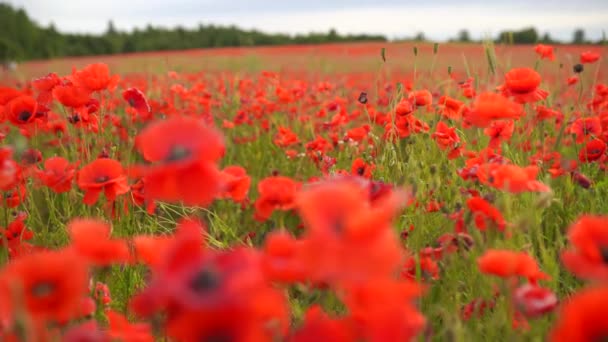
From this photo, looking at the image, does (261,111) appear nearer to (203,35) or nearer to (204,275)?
(204,275)

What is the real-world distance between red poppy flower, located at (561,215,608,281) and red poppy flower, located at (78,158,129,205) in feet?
3.22

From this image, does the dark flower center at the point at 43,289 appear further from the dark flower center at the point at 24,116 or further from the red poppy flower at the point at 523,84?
the red poppy flower at the point at 523,84

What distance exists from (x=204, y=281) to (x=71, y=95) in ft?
4.08

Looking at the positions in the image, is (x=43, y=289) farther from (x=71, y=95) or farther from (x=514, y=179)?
(x=71, y=95)

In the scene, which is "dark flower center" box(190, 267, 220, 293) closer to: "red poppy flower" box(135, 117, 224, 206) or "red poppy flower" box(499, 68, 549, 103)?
"red poppy flower" box(135, 117, 224, 206)

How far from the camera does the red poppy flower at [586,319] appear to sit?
51cm

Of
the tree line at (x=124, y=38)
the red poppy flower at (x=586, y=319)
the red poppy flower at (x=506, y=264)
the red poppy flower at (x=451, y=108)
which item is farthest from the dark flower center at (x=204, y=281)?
the tree line at (x=124, y=38)

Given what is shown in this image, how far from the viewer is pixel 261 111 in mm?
3748

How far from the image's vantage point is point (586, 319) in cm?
52

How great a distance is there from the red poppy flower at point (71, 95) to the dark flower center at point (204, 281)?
1229 mm

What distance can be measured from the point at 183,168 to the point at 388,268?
30 cm

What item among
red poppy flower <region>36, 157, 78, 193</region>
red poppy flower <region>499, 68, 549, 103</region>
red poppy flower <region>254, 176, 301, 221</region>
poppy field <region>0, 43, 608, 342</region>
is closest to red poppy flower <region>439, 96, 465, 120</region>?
poppy field <region>0, 43, 608, 342</region>

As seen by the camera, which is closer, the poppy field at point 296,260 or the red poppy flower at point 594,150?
the poppy field at point 296,260

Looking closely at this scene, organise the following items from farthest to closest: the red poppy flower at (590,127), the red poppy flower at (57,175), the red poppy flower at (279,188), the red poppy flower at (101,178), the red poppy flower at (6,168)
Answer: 1. the red poppy flower at (590,127)
2. the red poppy flower at (57,175)
3. the red poppy flower at (101,178)
4. the red poppy flower at (279,188)
5. the red poppy flower at (6,168)
